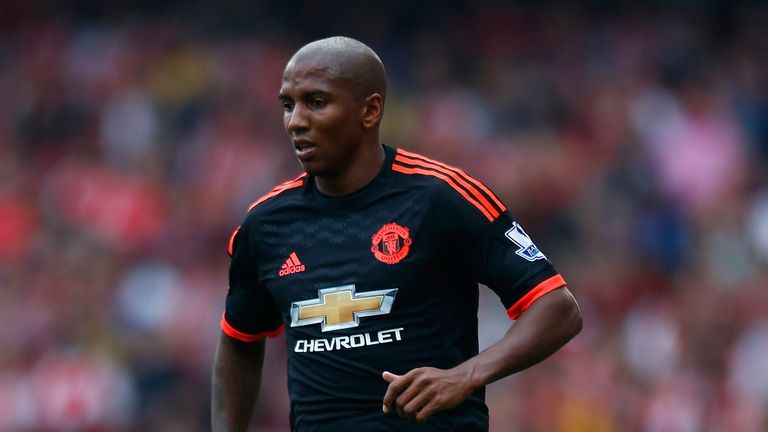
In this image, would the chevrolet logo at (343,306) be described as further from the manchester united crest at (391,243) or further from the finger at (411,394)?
the finger at (411,394)

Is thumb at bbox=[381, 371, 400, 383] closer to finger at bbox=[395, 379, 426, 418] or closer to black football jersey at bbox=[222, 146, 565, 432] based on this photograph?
finger at bbox=[395, 379, 426, 418]

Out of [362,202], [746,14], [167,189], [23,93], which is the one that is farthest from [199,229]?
[362,202]

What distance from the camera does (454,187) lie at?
5.21 m

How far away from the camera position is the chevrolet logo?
5.21 m

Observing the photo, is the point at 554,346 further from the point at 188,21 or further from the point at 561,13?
the point at 188,21

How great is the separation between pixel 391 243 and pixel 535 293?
1.65 ft

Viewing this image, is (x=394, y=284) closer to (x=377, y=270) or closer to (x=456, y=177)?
(x=377, y=270)

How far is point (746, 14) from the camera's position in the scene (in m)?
14.6

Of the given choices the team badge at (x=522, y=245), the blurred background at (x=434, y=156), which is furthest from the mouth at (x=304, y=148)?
the blurred background at (x=434, y=156)

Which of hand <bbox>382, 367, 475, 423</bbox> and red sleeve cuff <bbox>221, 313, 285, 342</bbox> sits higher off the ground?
red sleeve cuff <bbox>221, 313, 285, 342</bbox>

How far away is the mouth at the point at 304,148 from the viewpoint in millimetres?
5238

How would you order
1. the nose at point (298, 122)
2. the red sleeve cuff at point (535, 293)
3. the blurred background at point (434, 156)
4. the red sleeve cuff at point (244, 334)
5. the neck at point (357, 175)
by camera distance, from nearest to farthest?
1. the red sleeve cuff at point (535, 293)
2. the nose at point (298, 122)
3. the neck at point (357, 175)
4. the red sleeve cuff at point (244, 334)
5. the blurred background at point (434, 156)

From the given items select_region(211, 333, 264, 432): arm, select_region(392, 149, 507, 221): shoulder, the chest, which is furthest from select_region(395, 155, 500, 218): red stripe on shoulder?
select_region(211, 333, 264, 432): arm

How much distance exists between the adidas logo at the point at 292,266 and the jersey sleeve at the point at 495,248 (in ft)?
1.70
